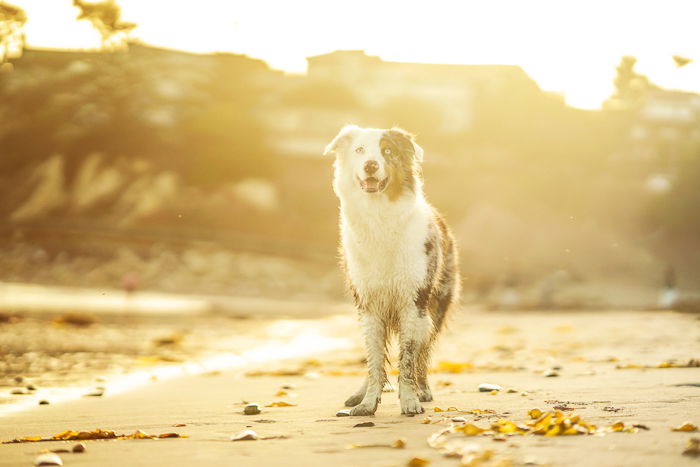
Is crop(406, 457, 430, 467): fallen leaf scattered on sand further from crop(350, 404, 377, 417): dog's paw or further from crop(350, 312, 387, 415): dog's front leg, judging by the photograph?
crop(350, 312, 387, 415): dog's front leg

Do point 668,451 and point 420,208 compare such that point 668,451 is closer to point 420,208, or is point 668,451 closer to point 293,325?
point 420,208

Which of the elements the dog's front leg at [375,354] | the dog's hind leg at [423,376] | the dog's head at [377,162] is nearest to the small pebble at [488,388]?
the dog's hind leg at [423,376]

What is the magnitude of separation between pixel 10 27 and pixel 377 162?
3927 cm

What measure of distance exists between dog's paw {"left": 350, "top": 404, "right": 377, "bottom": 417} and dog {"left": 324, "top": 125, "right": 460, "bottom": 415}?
29 cm

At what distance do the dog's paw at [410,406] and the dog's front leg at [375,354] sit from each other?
0.71 ft

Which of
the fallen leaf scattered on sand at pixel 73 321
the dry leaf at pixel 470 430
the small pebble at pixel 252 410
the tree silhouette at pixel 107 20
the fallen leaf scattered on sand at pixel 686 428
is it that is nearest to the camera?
the fallen leaf scattered on sand at pixel 686 428

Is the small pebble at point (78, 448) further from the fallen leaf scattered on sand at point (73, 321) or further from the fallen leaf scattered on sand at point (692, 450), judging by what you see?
the fallen leaf scattered on sand at point (73, 321)

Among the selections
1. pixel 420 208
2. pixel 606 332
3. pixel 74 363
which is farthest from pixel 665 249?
pixel 420 208

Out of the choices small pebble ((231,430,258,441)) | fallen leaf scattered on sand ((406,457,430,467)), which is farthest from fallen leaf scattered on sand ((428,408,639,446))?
small pebble ((231,430,258,441))

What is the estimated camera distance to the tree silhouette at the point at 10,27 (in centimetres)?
3948

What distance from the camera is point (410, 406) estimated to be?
672 cm

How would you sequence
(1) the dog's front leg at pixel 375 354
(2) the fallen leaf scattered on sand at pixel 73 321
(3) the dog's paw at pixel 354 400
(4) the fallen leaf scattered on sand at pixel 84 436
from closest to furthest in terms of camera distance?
(4) the fallen leaf scattered on sand at pixel 84 436
(1) the dog's front leg at pixel 375 354
(3) the dog's paw at pixel 354 400
(2) the fallen leaf scattered on sand at pixel 73 321

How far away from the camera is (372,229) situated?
737 centimetres

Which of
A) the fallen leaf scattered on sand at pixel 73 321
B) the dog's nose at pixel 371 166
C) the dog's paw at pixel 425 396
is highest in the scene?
the dog's nose at pixel 371 166
